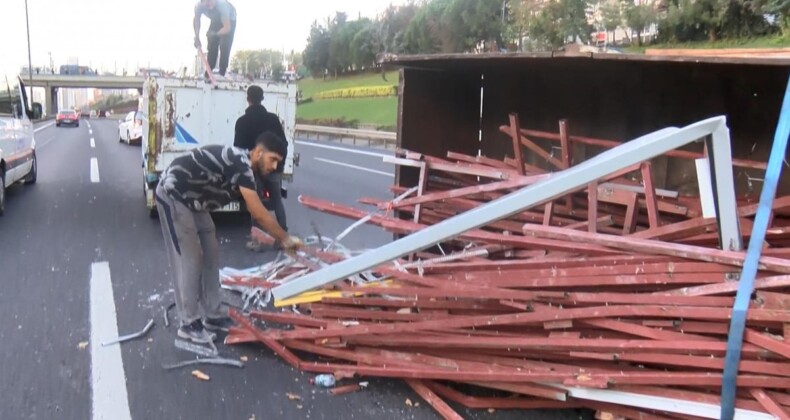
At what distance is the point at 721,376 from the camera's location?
Result: 3666mm

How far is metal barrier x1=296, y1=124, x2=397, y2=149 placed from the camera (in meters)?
29.3

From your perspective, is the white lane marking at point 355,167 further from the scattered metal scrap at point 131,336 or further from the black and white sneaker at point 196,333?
the black and white sneaker at point 196,333

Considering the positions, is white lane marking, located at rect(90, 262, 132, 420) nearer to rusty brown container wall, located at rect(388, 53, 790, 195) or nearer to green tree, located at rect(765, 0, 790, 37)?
rusty brown container wall, located at rect(388, 53, 790, 195)

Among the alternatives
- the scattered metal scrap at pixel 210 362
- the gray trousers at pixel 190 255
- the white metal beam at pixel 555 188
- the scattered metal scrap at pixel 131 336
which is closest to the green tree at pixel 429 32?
the gray trousers at pixel 190 255

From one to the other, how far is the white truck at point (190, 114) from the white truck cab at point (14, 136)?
2093 mm

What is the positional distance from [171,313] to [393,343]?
2275 mm

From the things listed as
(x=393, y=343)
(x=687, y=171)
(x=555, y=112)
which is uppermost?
(x=555, y=112)

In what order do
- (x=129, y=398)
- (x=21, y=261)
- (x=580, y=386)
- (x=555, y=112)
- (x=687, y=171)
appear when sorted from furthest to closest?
(x=21, y=261) < (x=555, y=112) < (x=687, y=171) < (x=129, y=398) < (x=580, y=386)

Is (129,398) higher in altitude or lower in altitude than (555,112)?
lower

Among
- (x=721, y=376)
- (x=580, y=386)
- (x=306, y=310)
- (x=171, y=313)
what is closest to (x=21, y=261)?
(x=171, y=313)

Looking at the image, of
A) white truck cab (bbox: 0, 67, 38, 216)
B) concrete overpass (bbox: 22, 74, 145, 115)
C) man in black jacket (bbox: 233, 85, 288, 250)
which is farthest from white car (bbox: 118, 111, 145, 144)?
concrete overpass (bbox: 22, 74, 145, 115)

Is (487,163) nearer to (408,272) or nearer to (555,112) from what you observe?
(555,112)

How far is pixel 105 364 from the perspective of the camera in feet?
16.2

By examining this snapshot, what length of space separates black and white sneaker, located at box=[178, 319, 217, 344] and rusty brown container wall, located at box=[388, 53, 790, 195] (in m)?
2.39
